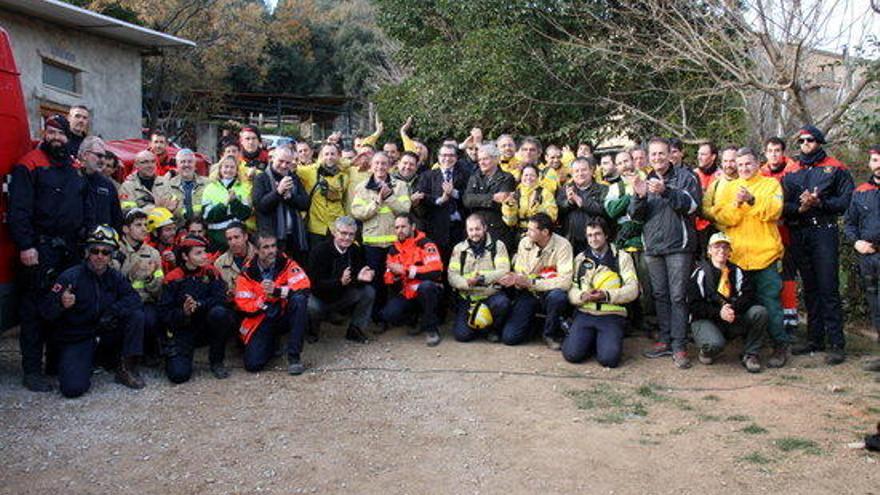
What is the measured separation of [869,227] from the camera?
6.54 m

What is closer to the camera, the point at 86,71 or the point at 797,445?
the point at 797,445

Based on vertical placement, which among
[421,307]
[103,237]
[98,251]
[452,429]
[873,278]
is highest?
[103,237]

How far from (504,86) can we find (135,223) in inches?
314

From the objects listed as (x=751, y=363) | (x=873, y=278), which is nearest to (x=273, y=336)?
→ (x=751, y=363)

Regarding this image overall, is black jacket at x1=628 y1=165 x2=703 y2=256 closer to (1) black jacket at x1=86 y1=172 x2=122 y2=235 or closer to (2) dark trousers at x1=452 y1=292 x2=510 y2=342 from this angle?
(2) dark trousers at x1=452 y1=292 x2=510 y2=342

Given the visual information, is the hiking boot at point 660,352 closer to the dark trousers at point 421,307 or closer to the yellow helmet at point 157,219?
the dark trousers at point 421,307

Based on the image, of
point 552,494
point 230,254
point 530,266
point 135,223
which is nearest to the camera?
point 552,494

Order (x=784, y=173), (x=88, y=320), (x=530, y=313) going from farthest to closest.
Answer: (x=530, y=313) < (x=784, y=173) < (x=88, y=320)

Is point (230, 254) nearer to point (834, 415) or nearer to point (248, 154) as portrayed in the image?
point (248, 154)

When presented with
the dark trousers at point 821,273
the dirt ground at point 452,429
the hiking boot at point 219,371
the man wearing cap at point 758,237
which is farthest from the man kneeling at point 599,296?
the hiking boot at point 219,371

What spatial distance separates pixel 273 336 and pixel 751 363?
13.7ft

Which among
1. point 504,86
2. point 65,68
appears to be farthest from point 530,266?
point 65,68

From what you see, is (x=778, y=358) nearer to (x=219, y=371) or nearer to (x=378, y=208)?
(x=378, y=208)

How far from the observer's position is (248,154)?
7.81m
